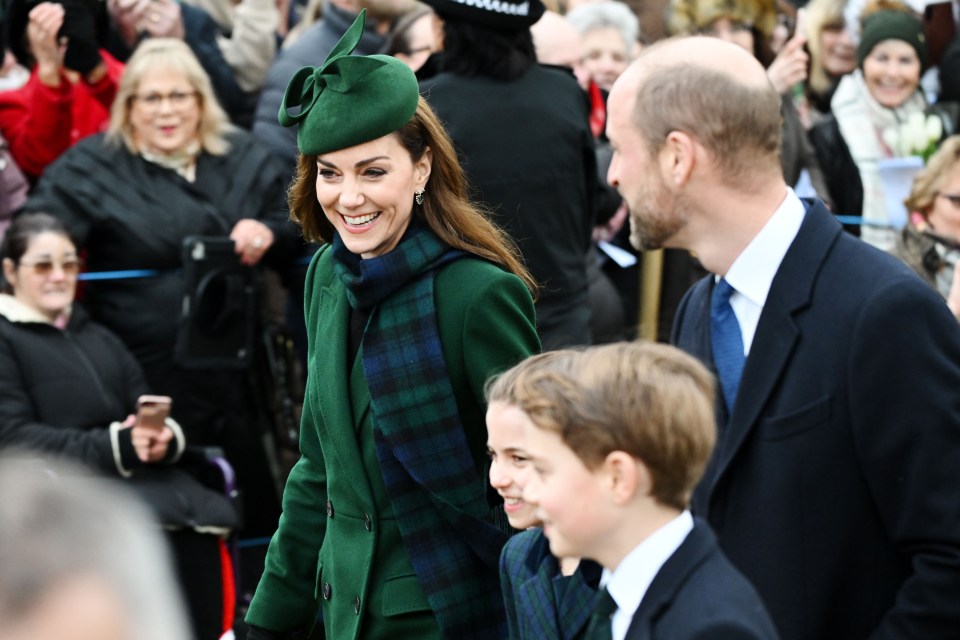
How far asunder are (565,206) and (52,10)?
8.88 feet

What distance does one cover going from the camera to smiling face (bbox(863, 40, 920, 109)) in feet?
27.4

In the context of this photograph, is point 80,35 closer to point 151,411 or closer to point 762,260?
point 151,411

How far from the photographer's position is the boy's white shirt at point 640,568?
8.92 feet

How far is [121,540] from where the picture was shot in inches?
65.6

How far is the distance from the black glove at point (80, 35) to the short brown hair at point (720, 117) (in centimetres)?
452

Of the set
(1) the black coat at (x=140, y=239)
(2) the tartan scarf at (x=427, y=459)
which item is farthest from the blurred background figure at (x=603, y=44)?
(2) the tartan scarf at (x=427, y=459)

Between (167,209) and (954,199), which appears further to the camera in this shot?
(167,209)

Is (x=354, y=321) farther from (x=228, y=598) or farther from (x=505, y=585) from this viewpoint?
(x=228, y=598)

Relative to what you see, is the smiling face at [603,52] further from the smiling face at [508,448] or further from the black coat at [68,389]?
the smiling face at [508,448]

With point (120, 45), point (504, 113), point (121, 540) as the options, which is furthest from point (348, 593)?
point (120, 45)

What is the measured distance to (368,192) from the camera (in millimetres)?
3605

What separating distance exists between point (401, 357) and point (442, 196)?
429 mm

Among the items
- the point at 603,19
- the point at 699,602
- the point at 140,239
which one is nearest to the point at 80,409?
the point at 140,239

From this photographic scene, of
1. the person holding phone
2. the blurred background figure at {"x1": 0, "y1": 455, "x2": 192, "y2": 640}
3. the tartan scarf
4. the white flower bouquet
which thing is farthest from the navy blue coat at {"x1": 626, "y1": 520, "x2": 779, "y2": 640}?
the white flower bouquet
